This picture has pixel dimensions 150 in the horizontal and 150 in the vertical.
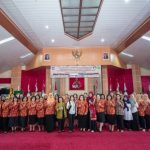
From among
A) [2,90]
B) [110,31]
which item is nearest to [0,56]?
[2,90]

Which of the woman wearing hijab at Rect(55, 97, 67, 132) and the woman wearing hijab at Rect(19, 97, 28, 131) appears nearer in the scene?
the woman wearing hijab at Rect(55, 97, 67, 132)

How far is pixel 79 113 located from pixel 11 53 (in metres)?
4.99

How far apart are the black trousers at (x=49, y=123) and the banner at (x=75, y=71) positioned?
12.1 feet

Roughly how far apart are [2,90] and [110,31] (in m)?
6.72

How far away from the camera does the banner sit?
32.9 ft

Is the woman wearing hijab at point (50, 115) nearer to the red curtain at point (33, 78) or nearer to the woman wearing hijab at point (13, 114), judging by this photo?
the woman wearing hijab at point (13, 114)

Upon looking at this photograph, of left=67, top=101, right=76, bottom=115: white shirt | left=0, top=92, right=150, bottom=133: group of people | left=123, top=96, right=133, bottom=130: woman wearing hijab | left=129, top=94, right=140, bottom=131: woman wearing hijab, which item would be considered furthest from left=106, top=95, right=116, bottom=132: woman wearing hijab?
left=67, top=101, right=76, bottom=115: white shirt

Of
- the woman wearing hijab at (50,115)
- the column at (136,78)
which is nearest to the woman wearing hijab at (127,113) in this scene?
the woman wearing hijab at (50,115)

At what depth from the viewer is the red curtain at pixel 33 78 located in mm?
11117

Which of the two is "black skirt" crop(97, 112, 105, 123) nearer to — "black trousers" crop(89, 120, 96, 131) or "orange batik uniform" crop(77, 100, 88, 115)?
"black trousers" crop(89, 120, 96, 131)

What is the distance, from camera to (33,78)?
11.7 meters

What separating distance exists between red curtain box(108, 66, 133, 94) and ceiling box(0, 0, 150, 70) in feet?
4.71

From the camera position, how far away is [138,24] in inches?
291

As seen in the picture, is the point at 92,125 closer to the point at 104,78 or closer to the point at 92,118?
the point at 92,118
